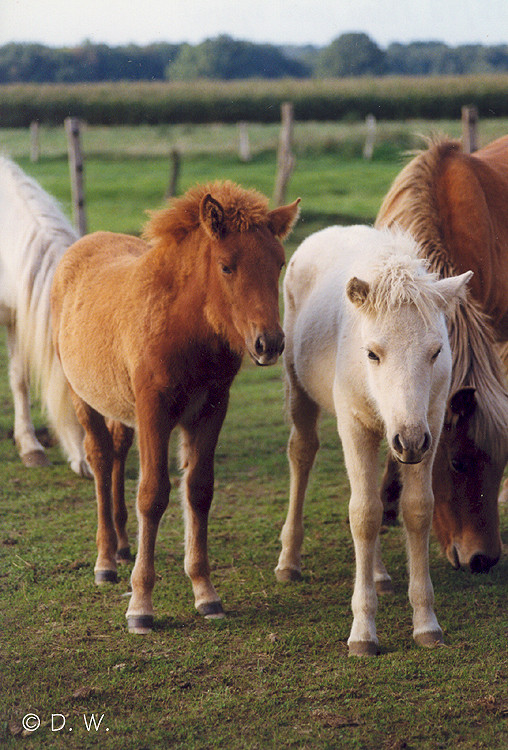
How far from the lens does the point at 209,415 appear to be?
4.13 metres

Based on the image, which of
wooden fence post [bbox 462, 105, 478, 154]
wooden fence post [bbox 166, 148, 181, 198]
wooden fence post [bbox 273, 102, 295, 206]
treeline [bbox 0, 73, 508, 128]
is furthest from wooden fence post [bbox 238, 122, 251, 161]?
wooden fence post [bbox 462, 105, 478, 154]

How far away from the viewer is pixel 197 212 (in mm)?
3869

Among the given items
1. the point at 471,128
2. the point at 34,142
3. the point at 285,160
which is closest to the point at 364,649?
the point at 471,128

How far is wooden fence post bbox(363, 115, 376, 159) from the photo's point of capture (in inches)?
879

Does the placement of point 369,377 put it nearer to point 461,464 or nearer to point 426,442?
point 426,442

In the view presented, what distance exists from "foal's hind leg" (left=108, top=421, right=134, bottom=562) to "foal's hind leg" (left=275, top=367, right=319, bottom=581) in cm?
95

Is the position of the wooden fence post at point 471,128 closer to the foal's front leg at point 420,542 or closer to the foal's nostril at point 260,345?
the foal's front leg at point 420,542

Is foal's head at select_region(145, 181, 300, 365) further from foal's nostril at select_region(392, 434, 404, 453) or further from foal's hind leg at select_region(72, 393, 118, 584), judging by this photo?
foal's hind leg at select_region(72, 393, 118, 584)

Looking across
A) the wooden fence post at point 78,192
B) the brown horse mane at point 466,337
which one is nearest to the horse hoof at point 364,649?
the brown horse mane at point 466,337

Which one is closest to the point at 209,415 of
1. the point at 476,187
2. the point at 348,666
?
the point at 348,666

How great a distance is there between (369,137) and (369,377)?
20.7 m

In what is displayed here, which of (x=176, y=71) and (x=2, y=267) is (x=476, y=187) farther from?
(x=2, y=267)

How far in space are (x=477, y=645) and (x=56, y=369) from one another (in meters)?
3.46

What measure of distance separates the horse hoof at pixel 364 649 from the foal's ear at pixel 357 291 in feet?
4.93
